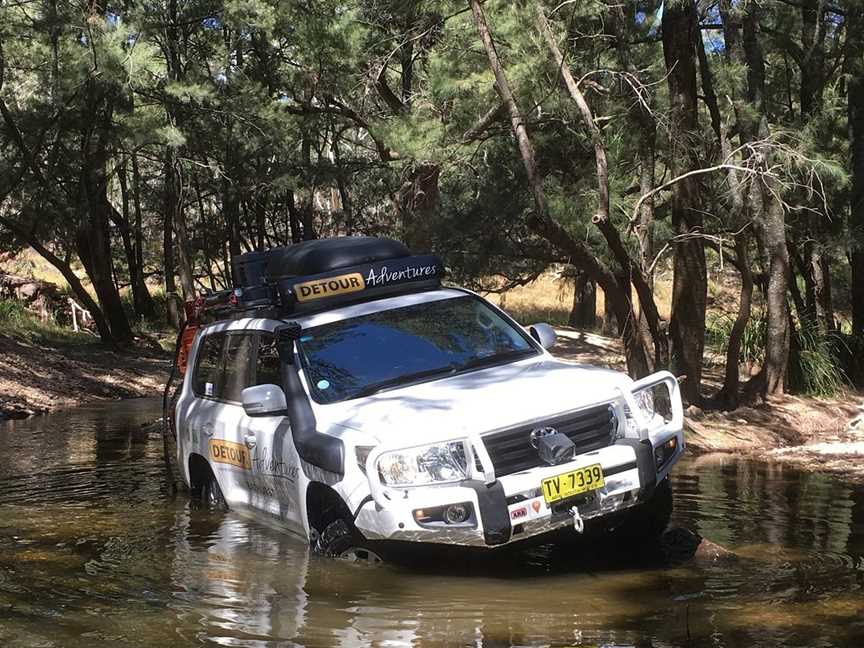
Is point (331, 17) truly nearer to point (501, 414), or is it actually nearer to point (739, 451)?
point (739, 451)

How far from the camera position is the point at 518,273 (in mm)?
25453

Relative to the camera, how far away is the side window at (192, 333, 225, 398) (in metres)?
8.60

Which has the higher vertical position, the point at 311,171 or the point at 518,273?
the point at 311,171

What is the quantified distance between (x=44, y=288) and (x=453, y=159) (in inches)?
800

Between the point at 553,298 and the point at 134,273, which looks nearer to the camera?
the point at 134,273

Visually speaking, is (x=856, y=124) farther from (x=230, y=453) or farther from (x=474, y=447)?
(x=474, y=447)

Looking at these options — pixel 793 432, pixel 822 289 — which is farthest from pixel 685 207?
pixel 822 289

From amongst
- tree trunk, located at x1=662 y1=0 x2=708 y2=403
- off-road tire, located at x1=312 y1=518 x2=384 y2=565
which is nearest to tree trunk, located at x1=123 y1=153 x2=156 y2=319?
tree trunk, located at x1=662 y1=0 x2=708 y2=403

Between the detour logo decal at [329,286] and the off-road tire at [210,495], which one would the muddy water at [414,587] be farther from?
the detour logo decal at [329,286]

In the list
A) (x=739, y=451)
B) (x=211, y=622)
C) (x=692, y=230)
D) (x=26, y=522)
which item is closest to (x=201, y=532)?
(x=26, y=522)

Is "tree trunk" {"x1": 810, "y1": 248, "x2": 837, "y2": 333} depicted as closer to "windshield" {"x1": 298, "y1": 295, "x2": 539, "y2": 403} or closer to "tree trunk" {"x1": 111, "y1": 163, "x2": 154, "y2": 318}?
"windshield" {"x1": 298, "y1": 295, "x2": 539, "y2": 403}

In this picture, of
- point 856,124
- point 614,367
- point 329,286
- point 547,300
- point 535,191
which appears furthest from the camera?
point 547,300

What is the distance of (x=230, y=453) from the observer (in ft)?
26.5

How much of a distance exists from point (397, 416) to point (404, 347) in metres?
1.16
